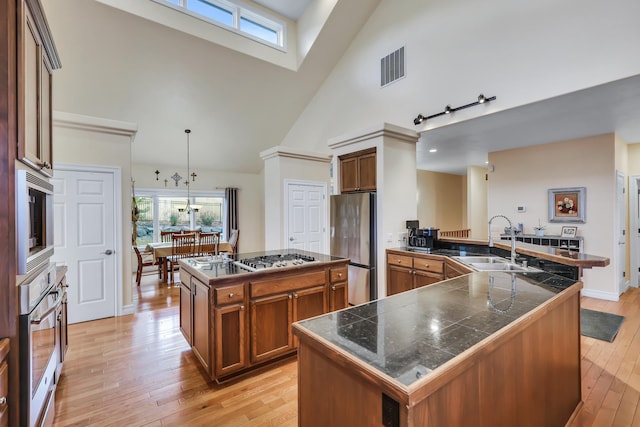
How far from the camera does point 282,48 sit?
5.25 metres

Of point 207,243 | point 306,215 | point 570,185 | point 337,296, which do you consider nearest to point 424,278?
point 337,296

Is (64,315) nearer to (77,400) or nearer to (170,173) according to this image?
(77,400)

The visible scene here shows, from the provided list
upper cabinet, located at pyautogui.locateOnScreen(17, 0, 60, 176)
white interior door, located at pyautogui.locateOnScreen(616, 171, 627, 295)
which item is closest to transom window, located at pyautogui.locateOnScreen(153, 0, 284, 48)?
upper cabinet, located at pyautogui.locateOnScreen(17, 0, 60, 176)

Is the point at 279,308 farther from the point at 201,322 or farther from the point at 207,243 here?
the point at 207,243

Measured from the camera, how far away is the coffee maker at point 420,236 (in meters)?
3.71

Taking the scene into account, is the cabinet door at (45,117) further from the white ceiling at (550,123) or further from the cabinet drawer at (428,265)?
the white ceiling at (550,123)

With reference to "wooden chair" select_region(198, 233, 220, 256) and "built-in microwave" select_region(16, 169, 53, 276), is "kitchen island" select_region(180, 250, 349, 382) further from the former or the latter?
"wooden chair" select_region(198, 233, 220, 256)

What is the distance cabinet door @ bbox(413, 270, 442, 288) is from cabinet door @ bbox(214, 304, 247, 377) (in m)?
2.15

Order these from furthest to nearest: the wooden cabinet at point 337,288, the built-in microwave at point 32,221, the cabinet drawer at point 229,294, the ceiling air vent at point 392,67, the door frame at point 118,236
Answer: the ceiling air vent at point 392,67, the door frame at point 118,236, the wooden cabinet at point 337,288, the cabinet drawer at point 229,294, the built-in microwave at point 32,221

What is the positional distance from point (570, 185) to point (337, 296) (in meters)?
4.54

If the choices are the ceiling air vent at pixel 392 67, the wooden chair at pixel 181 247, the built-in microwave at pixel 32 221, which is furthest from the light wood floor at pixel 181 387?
the ceiling air vent at pixel 392 67

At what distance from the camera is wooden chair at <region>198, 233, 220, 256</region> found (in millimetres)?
5684

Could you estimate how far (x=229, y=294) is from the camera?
228cm

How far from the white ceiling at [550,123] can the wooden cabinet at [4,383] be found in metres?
4.35
